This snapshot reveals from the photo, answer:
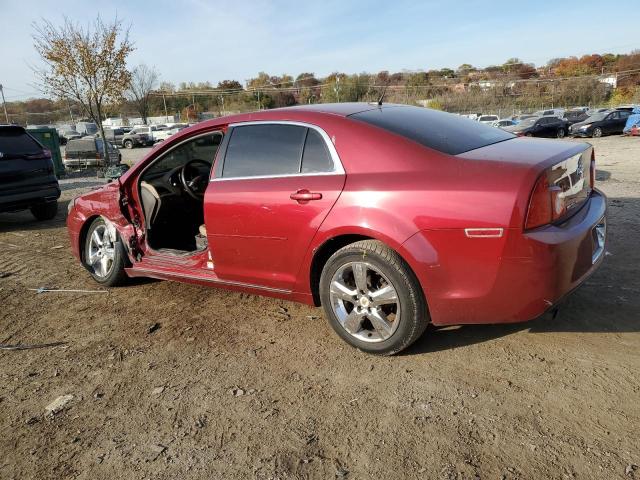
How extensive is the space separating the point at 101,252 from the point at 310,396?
312 centimetres

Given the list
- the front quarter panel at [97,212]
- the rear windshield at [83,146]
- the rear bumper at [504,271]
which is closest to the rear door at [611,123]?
the rear windshield at [83,146]

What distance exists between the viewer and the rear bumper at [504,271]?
264cm

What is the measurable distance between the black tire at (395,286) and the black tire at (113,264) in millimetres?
2468

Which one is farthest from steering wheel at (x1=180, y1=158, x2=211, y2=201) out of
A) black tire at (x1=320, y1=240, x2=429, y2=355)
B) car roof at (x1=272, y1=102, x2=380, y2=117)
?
black tire at (x1=320, y1=240, x2=429, y2=355)

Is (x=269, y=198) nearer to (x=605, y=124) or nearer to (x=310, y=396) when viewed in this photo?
(x=310, y=396)

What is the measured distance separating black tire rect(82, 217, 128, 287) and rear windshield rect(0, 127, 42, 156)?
3.79 meters

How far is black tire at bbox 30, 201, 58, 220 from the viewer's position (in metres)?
8.69

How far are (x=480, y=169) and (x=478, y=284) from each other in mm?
639

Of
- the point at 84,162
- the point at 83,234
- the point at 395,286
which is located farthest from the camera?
the point at 84,162

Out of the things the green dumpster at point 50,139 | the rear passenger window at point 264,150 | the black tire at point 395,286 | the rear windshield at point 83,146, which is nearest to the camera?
the black tire at point 395,286

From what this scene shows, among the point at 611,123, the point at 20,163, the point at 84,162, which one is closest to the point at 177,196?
the point at 20,163

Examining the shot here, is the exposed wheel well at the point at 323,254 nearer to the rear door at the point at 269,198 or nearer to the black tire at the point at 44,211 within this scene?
the rear door at the point at 269,198

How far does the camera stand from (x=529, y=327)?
11.3 ft

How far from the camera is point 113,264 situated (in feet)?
15.8
